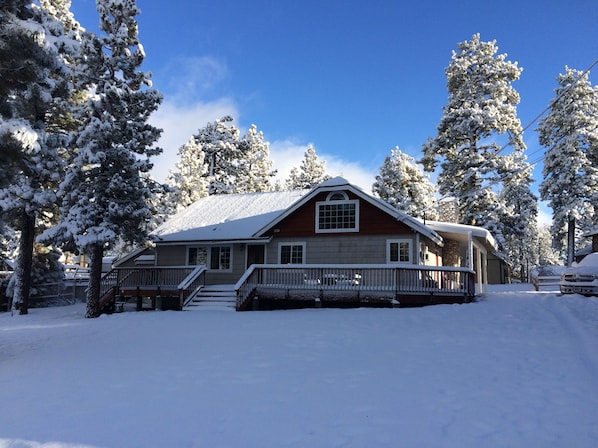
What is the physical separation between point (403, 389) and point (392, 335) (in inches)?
163

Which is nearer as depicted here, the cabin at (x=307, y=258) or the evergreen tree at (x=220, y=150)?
the cabin at (x=307, y=258)

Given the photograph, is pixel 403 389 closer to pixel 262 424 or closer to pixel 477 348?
pixel 262 424

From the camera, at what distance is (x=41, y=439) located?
189 inches

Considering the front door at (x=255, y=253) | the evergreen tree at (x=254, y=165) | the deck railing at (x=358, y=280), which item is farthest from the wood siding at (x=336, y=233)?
the evergreen tree at (x=254, y=165)

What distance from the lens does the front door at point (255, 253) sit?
68.1 feet

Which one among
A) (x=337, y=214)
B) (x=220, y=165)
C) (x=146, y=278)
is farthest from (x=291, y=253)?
(x=220, y=165)

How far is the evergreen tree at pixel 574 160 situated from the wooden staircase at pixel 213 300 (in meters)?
27.4

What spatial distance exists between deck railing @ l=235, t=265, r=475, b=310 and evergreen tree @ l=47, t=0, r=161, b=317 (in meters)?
5.40

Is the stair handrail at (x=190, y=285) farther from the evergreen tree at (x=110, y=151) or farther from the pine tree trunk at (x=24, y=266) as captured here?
the pine tree trunk at (x=24, y=266)

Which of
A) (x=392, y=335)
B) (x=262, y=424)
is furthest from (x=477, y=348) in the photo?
(x=262, y=424)

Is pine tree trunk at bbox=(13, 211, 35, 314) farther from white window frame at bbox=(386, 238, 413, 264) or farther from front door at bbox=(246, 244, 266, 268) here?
white window frame at bbox=(386, 238, 413, 264)

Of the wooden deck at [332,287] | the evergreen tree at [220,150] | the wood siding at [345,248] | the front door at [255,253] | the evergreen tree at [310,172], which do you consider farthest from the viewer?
the evergreen tree at [310,172]

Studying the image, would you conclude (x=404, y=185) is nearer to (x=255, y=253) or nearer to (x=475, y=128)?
(x=475, y=128)

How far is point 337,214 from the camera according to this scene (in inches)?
748
